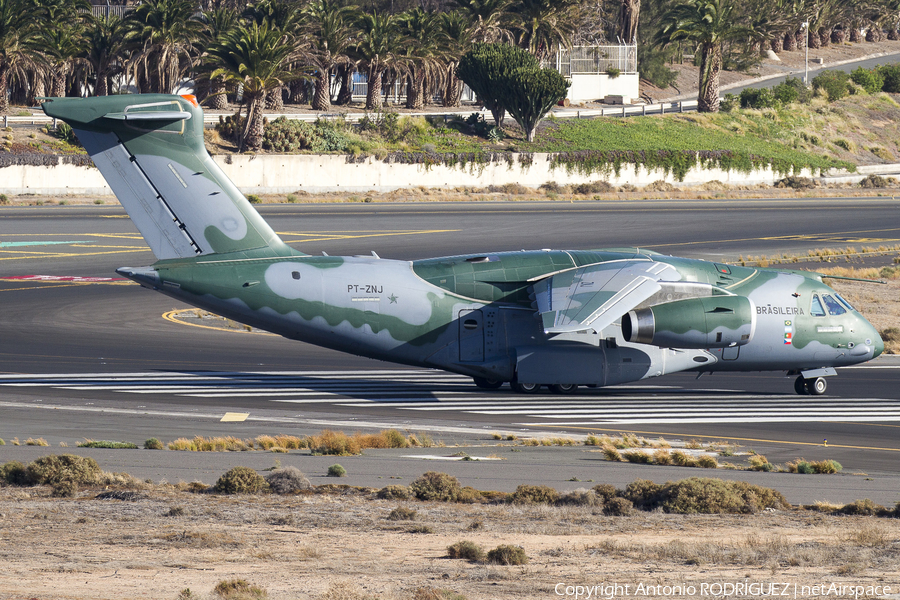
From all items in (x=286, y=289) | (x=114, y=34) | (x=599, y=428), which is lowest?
(x=599, y=428)

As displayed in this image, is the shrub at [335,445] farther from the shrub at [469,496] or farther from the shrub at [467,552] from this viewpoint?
the shrub at [467,552]

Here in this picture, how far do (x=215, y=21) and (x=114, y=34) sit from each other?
8973 mm

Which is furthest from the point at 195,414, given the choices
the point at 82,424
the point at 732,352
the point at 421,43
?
the point at 421,43

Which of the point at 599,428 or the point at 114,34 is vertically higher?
the point at 114,34

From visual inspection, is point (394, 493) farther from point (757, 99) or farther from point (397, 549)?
point (757, 99)

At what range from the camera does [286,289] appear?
25.5 m

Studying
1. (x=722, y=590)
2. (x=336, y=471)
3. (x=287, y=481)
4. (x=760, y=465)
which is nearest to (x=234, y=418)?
(x=336, y=471)

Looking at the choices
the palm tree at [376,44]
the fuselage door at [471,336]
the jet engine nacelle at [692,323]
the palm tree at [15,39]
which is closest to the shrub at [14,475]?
the fuselage door at [471,336]

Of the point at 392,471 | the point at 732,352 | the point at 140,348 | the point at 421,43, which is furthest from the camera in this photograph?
the point at 421,43

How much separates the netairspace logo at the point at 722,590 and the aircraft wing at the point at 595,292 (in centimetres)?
1246

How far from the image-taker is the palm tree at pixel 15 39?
8300 cm

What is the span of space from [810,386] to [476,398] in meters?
9.42

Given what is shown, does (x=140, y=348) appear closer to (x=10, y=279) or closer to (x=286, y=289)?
(x=286, y=289)

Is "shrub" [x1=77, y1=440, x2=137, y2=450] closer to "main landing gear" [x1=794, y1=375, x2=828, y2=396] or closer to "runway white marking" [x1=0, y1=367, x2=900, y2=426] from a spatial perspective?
"runway white marking" [x1=0, y1=367, x2=900, y2=426]
